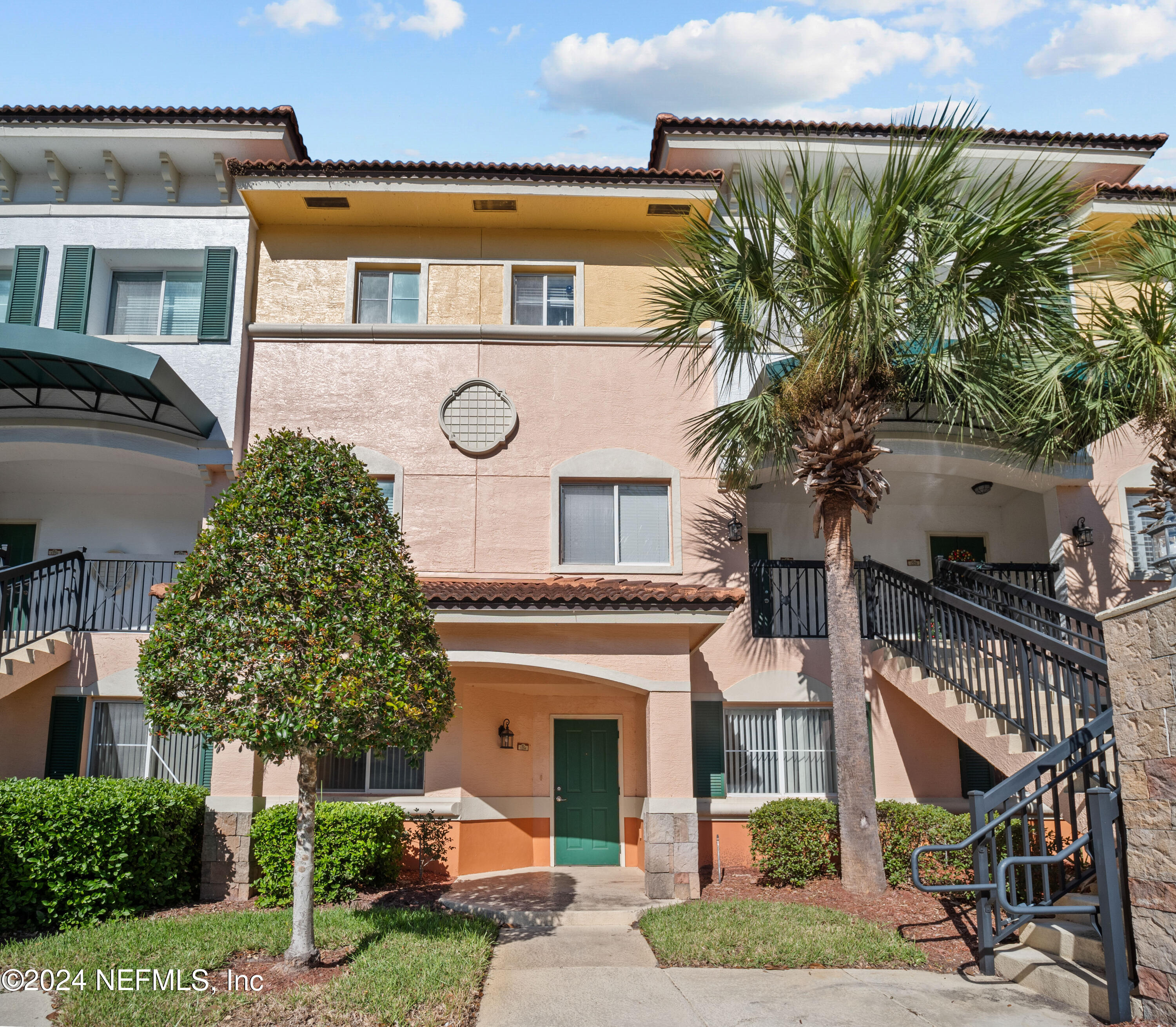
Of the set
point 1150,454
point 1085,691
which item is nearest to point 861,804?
point 1085,691

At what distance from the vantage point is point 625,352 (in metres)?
15.0

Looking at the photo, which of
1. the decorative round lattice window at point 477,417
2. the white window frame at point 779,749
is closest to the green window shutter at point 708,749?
the white window frame at point 779,749

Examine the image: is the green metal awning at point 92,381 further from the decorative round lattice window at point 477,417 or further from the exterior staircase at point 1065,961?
the exterior staircase at point 1065,961

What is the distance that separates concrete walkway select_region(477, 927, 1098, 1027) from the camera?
716cm

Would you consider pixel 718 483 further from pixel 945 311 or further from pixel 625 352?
pixel 945 311

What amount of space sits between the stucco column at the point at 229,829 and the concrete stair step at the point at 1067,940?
28.8 ft

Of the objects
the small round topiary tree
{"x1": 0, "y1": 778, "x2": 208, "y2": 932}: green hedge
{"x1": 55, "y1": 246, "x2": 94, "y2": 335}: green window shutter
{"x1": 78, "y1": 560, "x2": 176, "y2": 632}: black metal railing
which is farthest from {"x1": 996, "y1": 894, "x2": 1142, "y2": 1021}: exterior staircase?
{"x1": 55, "y1": 246, "x2": 94, "y2": 335}: green window shutter

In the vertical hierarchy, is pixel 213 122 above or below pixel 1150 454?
above

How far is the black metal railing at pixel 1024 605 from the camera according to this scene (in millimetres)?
11758

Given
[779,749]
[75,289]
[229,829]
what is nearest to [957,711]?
[779,749]

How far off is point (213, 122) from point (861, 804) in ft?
43.4

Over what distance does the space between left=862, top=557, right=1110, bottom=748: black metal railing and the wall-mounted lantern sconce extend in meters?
5.56

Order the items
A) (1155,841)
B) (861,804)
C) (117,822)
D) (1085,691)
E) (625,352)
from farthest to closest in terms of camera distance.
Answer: (625,352) → (861,804) → (117,822) → (1085,691) → (1155,841)

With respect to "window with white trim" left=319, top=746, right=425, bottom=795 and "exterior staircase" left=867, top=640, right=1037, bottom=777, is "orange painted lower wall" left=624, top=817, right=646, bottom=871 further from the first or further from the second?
"exterior staircase" left=867, top=640, right=1037, bottom=777
